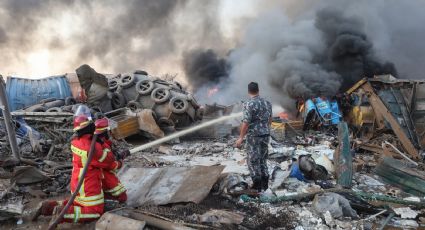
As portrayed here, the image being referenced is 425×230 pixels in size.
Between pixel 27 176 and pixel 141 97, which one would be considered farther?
pixel 141 97

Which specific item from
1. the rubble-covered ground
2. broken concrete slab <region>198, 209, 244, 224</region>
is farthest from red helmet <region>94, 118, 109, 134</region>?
broken concrete slab <region>198, 209, 244, 224</region>

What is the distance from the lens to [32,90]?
9898mm

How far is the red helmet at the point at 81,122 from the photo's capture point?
3.80m

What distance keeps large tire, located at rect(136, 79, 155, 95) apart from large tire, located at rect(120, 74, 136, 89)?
0.26 metres

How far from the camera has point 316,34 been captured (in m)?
19.2

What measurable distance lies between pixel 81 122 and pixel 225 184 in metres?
2.26

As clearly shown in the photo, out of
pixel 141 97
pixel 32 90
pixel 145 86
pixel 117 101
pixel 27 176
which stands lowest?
pixel 27 176

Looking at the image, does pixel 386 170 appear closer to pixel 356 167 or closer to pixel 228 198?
pixel 356 167

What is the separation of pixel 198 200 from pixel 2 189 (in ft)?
8.62

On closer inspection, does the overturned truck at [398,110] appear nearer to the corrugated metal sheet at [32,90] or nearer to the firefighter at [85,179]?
the firefighter at [85,179]

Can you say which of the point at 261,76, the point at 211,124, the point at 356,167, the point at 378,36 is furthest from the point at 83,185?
the point at 378,36

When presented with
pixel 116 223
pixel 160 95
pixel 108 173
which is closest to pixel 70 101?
pixel 160 95

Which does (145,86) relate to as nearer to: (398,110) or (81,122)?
(398,110)

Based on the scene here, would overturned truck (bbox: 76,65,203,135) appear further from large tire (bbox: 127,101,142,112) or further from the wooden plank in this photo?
the wooden plank
